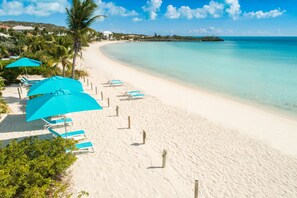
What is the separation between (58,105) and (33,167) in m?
2.34

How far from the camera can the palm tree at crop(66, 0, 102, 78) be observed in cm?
1658

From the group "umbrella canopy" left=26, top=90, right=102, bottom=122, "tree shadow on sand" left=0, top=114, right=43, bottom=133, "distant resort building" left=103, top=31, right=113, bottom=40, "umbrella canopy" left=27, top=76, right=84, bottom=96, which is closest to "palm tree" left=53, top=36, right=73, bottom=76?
"tree shadow on sand" left=0, top=114, right=43, bottom=133

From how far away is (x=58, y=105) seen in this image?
755 centimetres

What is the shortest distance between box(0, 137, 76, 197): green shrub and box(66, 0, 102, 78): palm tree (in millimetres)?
11959

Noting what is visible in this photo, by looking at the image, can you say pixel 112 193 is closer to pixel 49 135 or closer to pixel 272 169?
pixel 49 135

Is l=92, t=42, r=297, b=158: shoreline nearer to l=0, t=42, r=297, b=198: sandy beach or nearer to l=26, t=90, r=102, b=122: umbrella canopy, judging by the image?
l=0, t=42, r=297, b=198: sandy beach

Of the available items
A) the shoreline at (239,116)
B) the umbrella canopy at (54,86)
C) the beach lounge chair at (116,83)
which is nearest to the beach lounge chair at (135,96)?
the shoreline at (239,116)

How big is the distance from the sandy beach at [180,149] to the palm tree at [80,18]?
5902mm

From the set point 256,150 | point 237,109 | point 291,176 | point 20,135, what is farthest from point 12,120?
point 237,109

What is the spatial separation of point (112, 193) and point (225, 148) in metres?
5.02

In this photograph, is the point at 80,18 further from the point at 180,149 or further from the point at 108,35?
the point at 108,35

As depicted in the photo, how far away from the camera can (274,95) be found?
61.7 ft

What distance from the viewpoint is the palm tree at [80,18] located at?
54.4 ft

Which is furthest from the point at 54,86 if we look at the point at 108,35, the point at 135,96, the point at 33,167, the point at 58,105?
the point at 108,35
